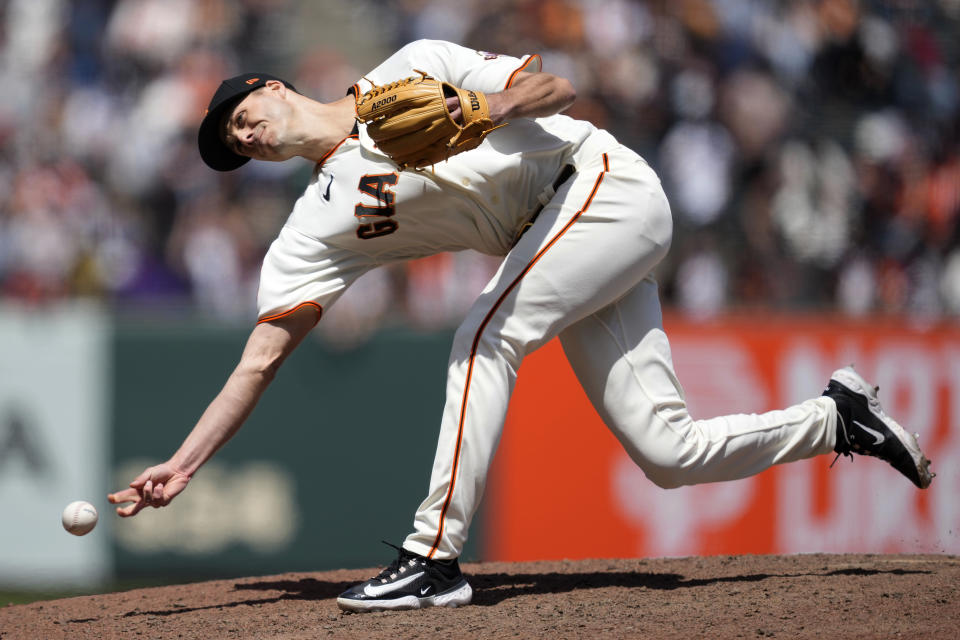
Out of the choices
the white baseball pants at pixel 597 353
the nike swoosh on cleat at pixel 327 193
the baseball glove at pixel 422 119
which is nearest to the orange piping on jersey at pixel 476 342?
the white baseball pants at pixel 597 353

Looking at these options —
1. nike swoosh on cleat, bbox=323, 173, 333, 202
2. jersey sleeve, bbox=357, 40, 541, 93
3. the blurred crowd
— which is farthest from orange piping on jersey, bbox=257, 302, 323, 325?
the blurred crowd

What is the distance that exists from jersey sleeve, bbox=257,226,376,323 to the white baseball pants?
0.51 metres

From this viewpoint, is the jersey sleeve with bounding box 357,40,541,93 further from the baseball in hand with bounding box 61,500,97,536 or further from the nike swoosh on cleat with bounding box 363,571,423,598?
the baseball in hand with bounding box 61,500,97,536

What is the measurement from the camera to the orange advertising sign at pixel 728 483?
7.55m

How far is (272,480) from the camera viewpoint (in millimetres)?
7664

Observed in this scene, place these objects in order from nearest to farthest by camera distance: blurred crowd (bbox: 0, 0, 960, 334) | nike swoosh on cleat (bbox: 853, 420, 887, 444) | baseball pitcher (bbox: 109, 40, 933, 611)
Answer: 1. baseball pitcher (bbox: 109, 40, 933, 611)
2. nike swoosh on cleat (bbox: 853, 420, 887, 444)
3. blurred crowd (bbox: 0, 0, 960, 334)

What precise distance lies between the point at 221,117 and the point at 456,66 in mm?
821

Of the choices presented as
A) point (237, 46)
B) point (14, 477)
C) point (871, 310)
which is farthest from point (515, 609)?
point (237, 46)

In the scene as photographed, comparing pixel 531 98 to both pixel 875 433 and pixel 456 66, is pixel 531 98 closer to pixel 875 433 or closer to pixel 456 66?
pixel 456 66

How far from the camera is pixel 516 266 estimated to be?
12.9ft

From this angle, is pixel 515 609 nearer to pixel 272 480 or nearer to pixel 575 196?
pixel 575 196

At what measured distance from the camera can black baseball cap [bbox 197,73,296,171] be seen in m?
4.10

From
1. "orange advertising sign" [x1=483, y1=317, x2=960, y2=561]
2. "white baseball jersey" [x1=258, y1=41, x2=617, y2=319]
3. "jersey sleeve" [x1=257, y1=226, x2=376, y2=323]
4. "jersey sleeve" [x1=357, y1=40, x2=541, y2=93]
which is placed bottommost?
"orange advertising sign" [x1=483, y1=317, x2=960, y2=561]

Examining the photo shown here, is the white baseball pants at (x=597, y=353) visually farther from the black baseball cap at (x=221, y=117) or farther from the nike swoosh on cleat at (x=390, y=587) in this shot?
the black baseball cap at (x=221, y=117)
